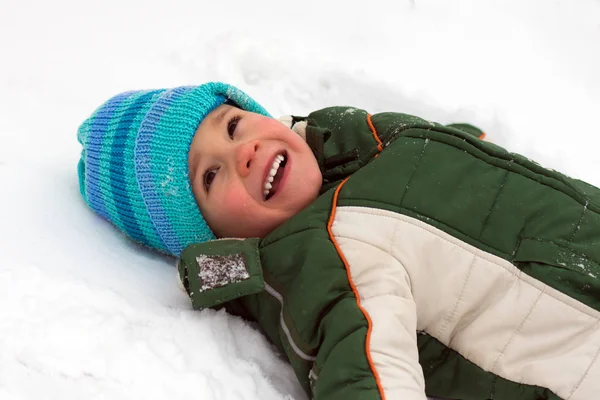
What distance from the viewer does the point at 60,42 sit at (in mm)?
2393

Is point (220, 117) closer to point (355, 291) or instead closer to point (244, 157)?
point (244, 157)

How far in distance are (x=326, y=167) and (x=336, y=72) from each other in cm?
102

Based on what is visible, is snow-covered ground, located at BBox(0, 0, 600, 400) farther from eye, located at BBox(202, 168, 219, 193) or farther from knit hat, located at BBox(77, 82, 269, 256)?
eye, located at BBox(202, 168, 219, 193)

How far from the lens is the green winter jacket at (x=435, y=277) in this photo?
1192 millimetres

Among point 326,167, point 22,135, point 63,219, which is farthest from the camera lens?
point 22,135

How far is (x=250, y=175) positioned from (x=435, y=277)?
53cm

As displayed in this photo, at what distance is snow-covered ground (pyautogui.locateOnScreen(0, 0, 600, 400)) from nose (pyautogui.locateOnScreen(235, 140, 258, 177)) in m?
0.35

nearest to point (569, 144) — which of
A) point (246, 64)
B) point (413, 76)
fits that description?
point (413, 76)

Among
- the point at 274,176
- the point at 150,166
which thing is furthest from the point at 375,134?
the point at 150,166

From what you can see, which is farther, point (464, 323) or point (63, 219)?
point (63, 219)

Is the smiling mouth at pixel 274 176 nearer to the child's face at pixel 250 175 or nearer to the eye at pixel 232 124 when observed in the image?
the child's face at pixel 250 175

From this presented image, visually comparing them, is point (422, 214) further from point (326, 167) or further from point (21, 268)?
point (21, 268)

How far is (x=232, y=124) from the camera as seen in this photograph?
160 centimetres

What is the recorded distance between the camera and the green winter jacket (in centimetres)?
119
